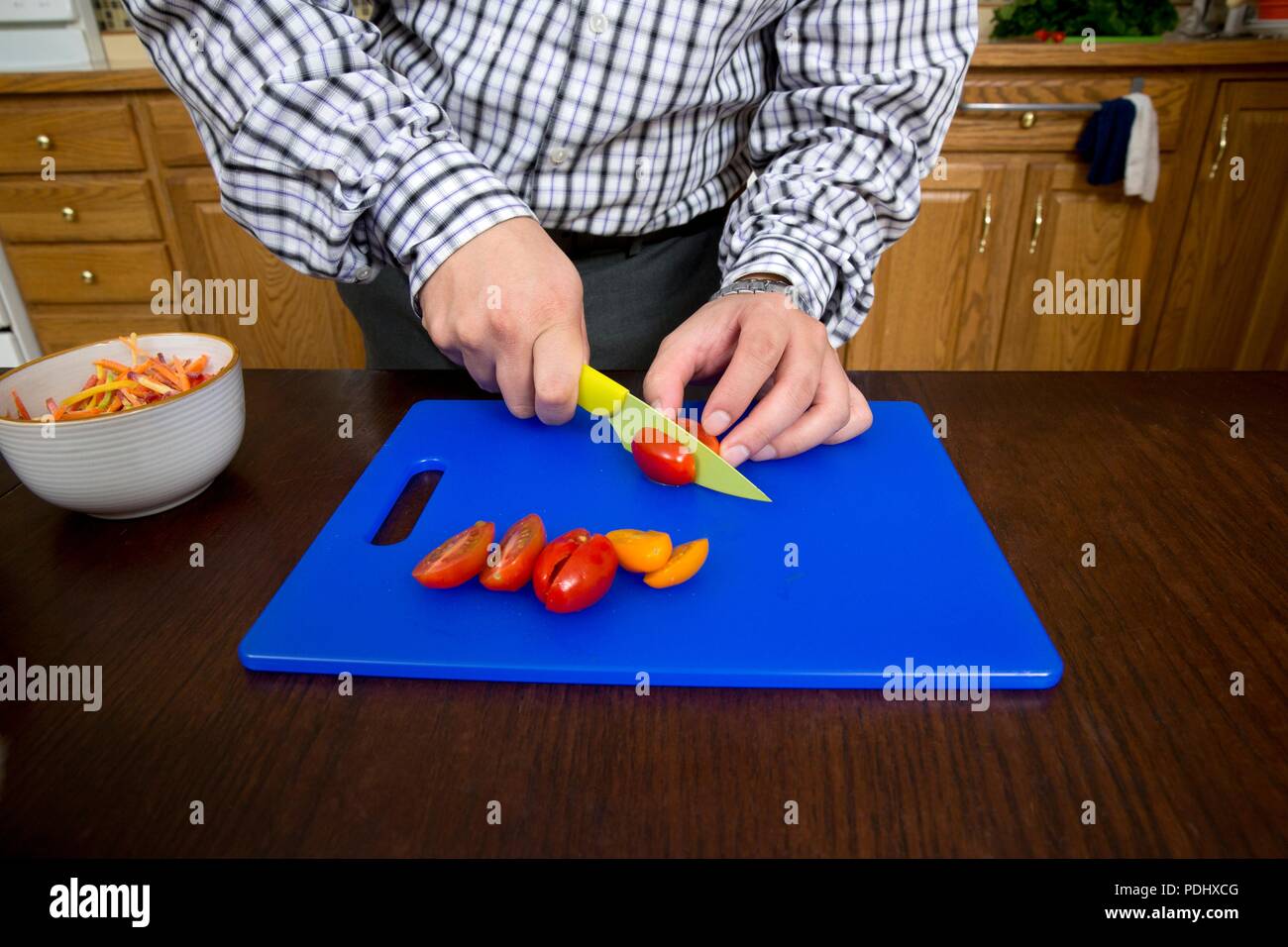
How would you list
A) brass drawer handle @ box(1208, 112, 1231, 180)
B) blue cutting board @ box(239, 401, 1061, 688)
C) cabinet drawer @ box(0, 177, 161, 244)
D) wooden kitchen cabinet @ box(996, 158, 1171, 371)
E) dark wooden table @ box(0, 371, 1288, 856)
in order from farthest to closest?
cabinet drawer @ box(0, 177, 161, 244)
wooden kitchen cabinet @ box(996, 158, 1171, 371)
brass drawer handle @ box(1208, 112, 1231, 180)
blue cutting board @ box(239, 401, 1061, 688)
dark wooden table @ box(0, 371, 1288, 856)

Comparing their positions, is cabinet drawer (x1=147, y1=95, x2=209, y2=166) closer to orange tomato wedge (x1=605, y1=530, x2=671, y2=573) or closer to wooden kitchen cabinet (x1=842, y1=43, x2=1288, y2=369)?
wooden kitchen cabinet (x1=842, y1=43, x2=1288, y2=369)

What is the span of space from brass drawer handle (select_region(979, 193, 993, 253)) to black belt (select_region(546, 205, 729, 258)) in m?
1.38

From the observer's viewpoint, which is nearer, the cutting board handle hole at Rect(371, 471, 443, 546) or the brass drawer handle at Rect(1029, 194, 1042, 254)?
the cutting board handle hole at Rect(371, 471, 443, 546)

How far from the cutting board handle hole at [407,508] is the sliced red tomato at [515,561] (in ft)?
0.41

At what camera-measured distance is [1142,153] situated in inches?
78.8

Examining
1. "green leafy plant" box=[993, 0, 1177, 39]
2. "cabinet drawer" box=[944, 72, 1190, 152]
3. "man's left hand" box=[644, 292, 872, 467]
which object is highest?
"green leafy plant" box=[993, 0, 1177, 39]

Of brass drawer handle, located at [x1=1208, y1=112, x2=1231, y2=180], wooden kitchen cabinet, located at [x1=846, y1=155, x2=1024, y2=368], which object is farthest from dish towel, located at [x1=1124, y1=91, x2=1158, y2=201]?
wooden kitchen cabinet, located at [x1=846, y1=155, x2=1024, y2=368]

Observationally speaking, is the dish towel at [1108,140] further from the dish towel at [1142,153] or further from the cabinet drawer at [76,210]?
the cabinet drawer at [76,210]

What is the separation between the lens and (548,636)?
534mm

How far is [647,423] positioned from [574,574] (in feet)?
0.70

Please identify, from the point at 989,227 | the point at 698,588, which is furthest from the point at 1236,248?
the point at 698,588

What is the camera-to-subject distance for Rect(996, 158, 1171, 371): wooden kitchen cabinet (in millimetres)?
2141
